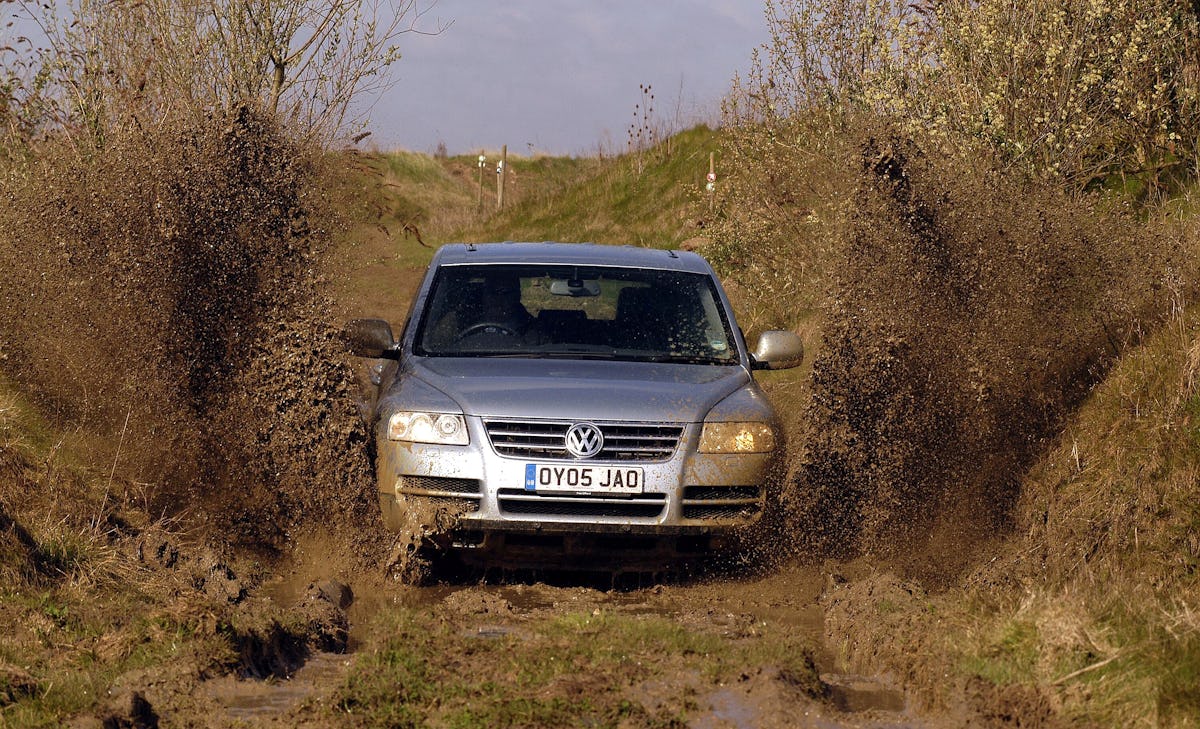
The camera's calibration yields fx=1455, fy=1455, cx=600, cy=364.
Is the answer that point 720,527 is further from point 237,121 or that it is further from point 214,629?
point 237,121

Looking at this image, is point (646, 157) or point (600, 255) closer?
point (600, 255)

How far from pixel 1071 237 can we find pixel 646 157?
2946 centimetres

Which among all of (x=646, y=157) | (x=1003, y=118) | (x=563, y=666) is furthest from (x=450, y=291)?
(x=646, y=157)

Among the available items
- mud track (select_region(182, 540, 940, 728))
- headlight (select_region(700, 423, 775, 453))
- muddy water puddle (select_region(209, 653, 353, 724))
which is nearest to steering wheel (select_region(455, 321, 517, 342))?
mud track (select_region(182, 540, 940, 728))

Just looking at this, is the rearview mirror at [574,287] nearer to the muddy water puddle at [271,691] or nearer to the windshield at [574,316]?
the windshield at [574,316]

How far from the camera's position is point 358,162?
14875 millimetres

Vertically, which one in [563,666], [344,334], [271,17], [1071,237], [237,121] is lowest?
[563,666]

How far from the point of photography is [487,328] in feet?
25.7

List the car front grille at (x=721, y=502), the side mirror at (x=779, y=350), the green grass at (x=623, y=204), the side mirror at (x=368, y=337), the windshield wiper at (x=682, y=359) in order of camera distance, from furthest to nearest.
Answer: the green grass at (x=623, y=204)
the side mirror at (x=779, y=350)
the windshield wiper at (x=682, y=359)
the side mirror at (x=368, y=337)
the car front grille at (x=721, y=502)

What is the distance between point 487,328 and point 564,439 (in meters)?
1.42

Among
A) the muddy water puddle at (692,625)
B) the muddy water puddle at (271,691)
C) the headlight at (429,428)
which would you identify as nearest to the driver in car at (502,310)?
the headlight at (429,428)

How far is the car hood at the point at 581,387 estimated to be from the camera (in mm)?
6672

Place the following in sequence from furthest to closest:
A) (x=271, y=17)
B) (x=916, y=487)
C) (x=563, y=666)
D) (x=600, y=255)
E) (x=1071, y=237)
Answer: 1. (x=271, y=17)
2. (x=1071, y=237)
3. (x=600, y=255)
4. (x=916, y=487)
5. (x=563, y=666)

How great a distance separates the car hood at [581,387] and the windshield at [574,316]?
0.22 metres
